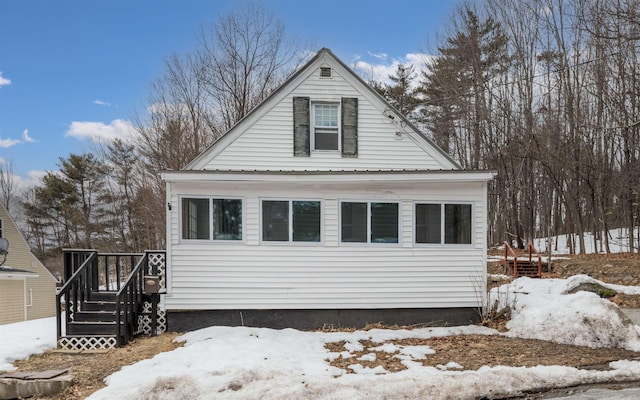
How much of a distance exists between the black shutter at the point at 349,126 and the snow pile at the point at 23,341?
6.88m

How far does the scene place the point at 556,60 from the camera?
58.6ft

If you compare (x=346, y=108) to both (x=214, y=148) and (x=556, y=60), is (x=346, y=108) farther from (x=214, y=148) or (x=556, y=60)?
(x=556, y=60)

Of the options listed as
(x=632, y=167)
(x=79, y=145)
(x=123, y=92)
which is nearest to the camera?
(x=632, y=167)

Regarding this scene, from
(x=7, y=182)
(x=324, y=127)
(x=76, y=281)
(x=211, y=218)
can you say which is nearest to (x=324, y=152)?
(x=324, y=127)

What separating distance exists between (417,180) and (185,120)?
602 inches

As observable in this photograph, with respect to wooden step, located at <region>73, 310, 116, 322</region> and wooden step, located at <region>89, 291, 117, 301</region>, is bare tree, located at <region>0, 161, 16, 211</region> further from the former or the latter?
wooden step, located at <region>73, 310, 116, 322</region>

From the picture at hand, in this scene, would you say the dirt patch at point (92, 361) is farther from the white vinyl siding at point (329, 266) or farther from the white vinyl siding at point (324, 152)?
the white vinyl siding at point (324, 152)

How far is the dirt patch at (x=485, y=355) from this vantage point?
211 inches

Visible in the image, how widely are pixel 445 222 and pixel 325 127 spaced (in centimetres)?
340

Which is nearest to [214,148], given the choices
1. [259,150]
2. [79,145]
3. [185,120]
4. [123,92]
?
[259,150]

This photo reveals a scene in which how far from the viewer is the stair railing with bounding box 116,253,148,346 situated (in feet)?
22.7

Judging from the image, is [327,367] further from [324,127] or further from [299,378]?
[324,127]

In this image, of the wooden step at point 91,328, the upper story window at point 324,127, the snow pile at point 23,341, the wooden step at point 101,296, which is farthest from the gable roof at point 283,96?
the snow pile at point 23,341

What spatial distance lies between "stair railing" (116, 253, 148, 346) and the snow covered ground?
115cm
